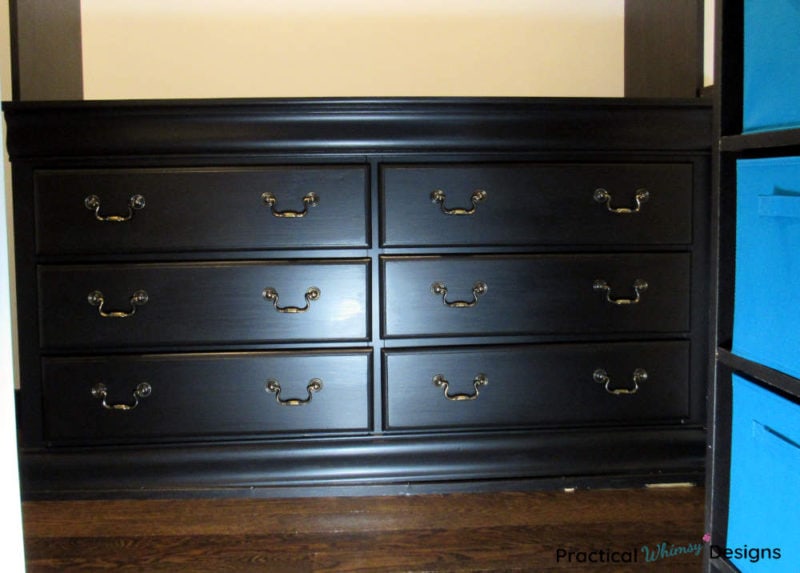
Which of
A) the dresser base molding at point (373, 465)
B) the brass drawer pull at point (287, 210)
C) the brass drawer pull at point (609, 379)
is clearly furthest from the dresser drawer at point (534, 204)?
the dresser base molding at point (373, 465)

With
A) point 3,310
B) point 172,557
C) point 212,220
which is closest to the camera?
point 3,310

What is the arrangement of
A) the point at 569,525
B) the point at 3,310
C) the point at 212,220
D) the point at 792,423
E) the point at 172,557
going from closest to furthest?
the point at 3,310, the point at 792,423, the point at 172,557, the point at 569,525, the point at 212,220

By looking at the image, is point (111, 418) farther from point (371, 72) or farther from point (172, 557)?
point (371, 72)

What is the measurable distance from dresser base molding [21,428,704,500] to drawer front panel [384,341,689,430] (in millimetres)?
39

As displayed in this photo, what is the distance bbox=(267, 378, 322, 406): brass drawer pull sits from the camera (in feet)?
5.41

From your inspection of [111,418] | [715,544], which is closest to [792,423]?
[715,544]

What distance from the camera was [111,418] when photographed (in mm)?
1645

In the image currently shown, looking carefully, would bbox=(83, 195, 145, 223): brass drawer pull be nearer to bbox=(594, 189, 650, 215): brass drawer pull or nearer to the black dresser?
the black dresser

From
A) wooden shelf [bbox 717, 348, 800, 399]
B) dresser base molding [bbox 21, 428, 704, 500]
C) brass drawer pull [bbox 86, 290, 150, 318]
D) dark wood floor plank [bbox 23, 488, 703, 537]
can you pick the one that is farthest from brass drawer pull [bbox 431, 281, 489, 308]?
wooden shelf [bbox 717, 348, 800, 399]

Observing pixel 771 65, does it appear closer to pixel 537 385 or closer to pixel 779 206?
pixel 779 206

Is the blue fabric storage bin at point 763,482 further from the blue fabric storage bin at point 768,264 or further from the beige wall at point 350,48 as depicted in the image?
the beige wall at point 350,48

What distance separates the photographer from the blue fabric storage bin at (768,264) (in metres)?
0.84

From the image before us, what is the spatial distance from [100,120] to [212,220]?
0.29m

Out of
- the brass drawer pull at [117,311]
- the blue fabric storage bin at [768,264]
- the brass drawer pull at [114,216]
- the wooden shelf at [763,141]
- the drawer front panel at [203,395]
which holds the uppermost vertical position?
the wooden shelf at [763,141]
